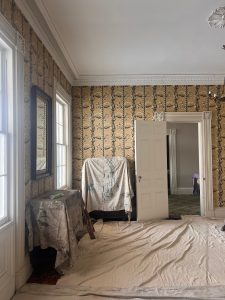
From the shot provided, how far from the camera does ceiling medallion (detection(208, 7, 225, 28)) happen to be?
9.26 ft

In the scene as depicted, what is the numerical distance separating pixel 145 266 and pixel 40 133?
2087 mm

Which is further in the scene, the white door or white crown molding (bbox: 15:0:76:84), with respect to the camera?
the white door

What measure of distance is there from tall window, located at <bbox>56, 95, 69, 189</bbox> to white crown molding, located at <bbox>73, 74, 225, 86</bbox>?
78 cm

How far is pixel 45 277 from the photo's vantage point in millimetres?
2701

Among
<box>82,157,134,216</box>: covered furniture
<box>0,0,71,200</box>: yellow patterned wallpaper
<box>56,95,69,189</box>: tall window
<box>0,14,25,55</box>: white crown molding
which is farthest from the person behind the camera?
<box>82,157,134,216</box>: covered furniture

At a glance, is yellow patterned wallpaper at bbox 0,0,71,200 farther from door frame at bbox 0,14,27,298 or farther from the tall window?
the tall window

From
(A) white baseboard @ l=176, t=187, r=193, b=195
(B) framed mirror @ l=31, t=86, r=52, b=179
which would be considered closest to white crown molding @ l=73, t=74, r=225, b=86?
(B) framed mirror @ l=31, t=86, r=52, b=179

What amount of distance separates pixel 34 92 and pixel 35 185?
3.70ft

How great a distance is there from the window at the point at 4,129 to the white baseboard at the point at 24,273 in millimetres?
623

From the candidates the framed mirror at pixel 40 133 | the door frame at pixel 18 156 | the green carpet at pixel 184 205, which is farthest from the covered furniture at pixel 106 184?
the door frame at pixel 18 156

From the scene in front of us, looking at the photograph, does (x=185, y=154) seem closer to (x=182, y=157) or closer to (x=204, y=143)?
(x=182, y=157)

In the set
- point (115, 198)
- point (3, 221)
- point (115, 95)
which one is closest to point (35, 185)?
point (3, 221)

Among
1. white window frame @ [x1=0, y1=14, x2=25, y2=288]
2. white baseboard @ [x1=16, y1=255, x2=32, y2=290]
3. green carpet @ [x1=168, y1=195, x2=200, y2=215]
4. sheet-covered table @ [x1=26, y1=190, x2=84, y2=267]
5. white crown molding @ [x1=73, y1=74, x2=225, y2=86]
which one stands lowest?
green carpet @ [x1=168, y1=195, x2=200, y2=215]

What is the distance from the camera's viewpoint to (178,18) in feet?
10.1
